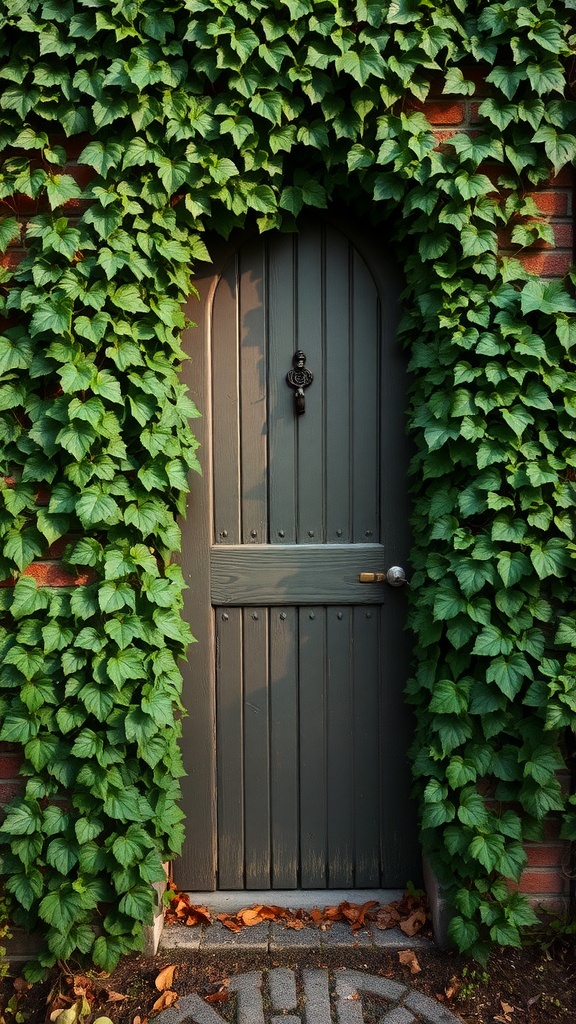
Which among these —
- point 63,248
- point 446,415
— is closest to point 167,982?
point 446,415

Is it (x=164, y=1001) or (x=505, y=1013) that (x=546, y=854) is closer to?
(x=505, y=1013)

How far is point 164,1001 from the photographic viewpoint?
2.12m

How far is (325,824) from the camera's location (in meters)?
2.56

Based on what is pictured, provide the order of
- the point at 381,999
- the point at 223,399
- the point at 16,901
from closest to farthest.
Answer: the point at 381,999 → the point at 16,901 → the point at 223,399

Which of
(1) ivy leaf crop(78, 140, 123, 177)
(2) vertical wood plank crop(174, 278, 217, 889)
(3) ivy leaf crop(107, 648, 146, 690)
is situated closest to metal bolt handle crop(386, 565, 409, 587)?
(2) vertical wood plank crop(174, 278, 217, 889)

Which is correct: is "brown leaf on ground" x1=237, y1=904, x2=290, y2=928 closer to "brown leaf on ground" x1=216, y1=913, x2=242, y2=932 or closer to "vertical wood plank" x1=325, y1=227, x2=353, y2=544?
"brown leaf on ground" x1=216, y1=913, x2=242, y2=932

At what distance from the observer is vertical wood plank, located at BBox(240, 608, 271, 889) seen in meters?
2.53

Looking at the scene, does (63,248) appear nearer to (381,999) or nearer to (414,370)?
(414,370)

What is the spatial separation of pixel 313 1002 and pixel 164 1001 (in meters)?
0.44

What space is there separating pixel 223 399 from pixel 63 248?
70 centimetres

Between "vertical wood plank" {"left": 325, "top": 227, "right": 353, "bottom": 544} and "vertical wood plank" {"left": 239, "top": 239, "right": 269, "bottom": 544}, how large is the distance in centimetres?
23

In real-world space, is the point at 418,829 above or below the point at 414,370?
below

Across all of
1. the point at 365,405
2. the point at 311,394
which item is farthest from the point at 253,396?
the point at 365,405

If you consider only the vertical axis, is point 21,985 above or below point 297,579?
below
